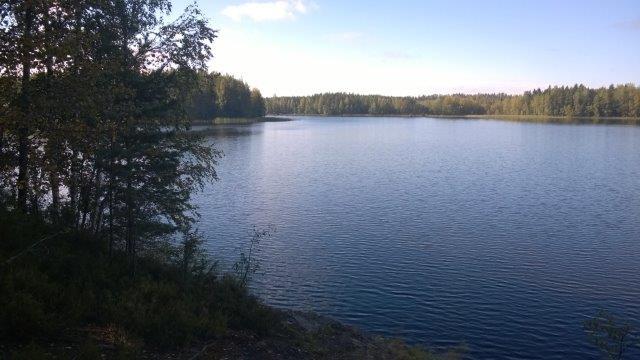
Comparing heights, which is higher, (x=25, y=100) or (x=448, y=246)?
(x=25, y=100)

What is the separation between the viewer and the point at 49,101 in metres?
14.1

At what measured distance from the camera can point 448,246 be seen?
34062 millimetres

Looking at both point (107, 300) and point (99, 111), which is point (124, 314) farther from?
point (99, 111)

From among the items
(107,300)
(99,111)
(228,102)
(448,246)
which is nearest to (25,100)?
(99,111)

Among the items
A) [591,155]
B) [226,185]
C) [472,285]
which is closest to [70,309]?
[472,285]

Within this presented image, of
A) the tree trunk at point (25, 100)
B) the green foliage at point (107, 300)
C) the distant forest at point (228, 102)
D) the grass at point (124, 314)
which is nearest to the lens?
the grass at point (124, 314)

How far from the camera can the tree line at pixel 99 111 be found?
1420cm

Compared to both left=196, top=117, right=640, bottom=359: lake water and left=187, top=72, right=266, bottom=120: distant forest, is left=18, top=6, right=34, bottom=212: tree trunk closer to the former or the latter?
left=196, top=117, right=640, bottom=359: lake water

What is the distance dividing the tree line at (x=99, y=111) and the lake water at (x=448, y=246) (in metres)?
9.01

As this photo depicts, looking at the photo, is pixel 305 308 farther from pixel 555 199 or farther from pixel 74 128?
pixel 555 199

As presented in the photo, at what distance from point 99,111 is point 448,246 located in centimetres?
2432

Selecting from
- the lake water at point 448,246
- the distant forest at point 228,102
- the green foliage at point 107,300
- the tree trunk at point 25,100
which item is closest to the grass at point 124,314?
the green foliage at point 107,300

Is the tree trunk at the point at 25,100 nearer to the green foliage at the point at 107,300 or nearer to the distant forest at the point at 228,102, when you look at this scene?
the green foliage at the point at 107,300

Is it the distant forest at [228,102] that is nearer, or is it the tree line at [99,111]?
the tree line at [99,111]
